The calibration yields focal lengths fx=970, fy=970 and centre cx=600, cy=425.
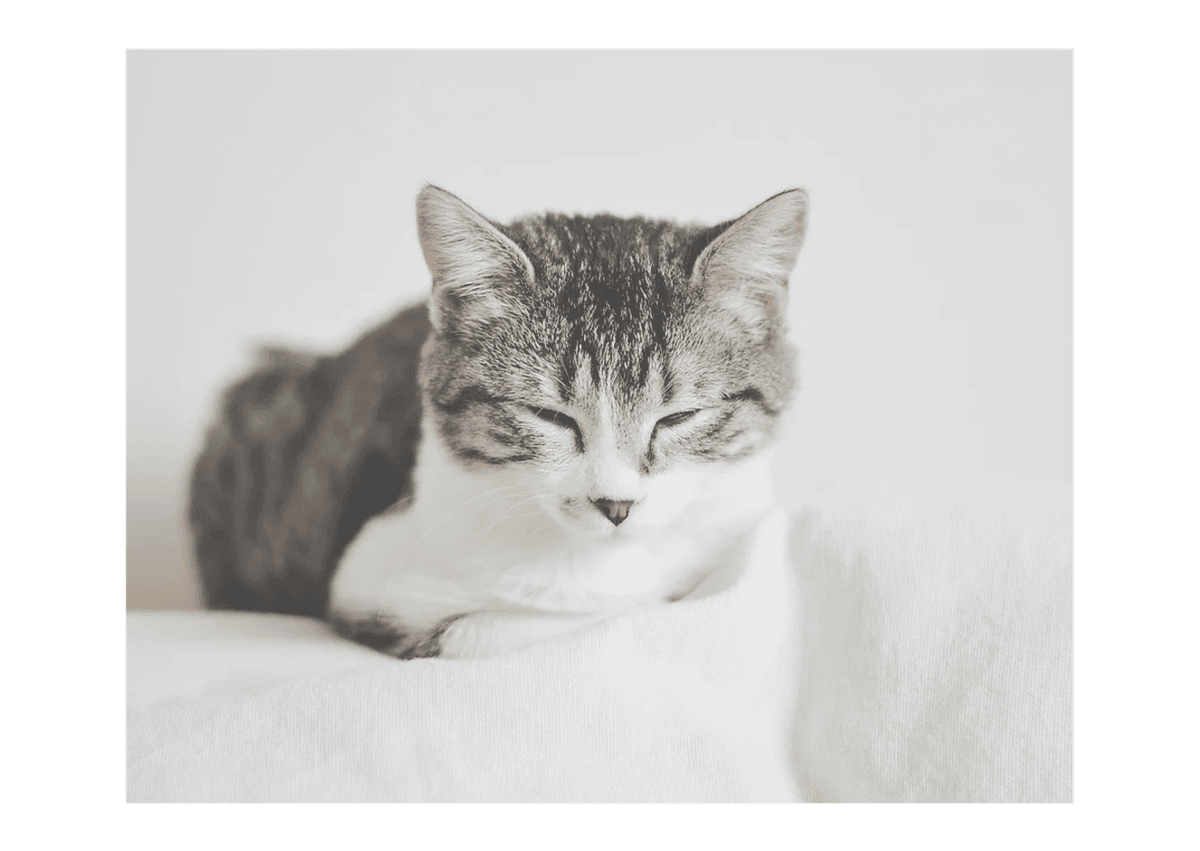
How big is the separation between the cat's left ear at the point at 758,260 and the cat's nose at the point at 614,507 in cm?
42

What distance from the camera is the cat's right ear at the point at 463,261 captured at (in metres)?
1.66

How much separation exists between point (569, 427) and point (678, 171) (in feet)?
2.21

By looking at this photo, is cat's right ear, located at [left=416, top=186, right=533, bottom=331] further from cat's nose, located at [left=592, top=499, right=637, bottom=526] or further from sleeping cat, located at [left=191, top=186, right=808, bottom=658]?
cat's nose, located at [left=592, top=499, right=637, bottom=526]

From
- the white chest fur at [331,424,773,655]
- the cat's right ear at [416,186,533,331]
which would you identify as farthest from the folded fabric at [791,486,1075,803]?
the cat's right ear at [416,186,533,331]

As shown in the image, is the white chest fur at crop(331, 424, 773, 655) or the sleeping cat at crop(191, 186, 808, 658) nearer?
the sleeping cat at crop(191, 186, 808, 658)

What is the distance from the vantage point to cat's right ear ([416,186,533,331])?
65.2 inches

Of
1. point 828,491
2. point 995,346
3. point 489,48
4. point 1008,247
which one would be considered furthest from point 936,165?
point 489,48

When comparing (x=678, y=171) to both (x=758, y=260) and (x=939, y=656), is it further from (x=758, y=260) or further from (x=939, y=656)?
(x=939, y=656)

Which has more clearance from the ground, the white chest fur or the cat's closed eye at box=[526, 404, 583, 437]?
the cat's closed eye at box=[526, 404, 583, 437]

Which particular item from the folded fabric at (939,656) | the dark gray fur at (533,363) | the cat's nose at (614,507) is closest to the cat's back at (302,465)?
the dark gray fur at (533,363)

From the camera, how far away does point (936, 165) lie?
202 cm

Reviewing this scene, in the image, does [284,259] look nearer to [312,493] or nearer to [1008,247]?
[312,493]

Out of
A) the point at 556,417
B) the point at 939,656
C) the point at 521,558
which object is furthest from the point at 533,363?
the point at 939,656

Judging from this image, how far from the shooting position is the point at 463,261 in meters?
1.71
